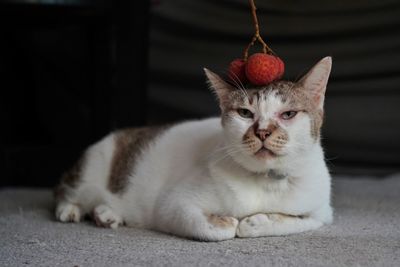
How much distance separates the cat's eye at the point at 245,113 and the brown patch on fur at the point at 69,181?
2.88 feet

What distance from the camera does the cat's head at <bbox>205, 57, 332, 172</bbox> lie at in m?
1.73

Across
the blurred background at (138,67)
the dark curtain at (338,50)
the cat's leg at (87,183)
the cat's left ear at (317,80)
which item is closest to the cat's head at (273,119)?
the cat's left ear at (317,80)

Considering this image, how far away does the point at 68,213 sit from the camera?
2.27 meters

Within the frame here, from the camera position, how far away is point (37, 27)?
3178 mm

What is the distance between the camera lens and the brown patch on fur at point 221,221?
1.82 meters

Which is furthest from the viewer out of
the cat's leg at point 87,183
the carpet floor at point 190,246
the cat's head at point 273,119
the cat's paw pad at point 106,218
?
the cat's leg at point 87,183

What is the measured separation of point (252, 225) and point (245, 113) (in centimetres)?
35

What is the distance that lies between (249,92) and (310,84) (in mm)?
214

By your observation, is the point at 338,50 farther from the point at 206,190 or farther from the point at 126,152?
the point at 206,190

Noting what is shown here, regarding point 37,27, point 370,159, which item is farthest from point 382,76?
point 37,27

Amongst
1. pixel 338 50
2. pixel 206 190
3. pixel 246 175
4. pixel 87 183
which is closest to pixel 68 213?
pixel 87 183

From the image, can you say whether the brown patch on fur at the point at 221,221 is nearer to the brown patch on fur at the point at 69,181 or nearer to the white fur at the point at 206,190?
the white fur at the point at 206,190

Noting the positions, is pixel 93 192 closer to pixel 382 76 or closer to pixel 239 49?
pixel 239 49

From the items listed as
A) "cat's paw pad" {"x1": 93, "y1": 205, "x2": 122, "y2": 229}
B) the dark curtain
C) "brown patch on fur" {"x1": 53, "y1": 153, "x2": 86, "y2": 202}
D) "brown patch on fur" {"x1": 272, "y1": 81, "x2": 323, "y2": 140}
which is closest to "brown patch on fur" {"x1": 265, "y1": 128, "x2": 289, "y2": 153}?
"brown patch on fur" {"x1": 272, "y1": 81, "x2": 323, "y2": 140}
